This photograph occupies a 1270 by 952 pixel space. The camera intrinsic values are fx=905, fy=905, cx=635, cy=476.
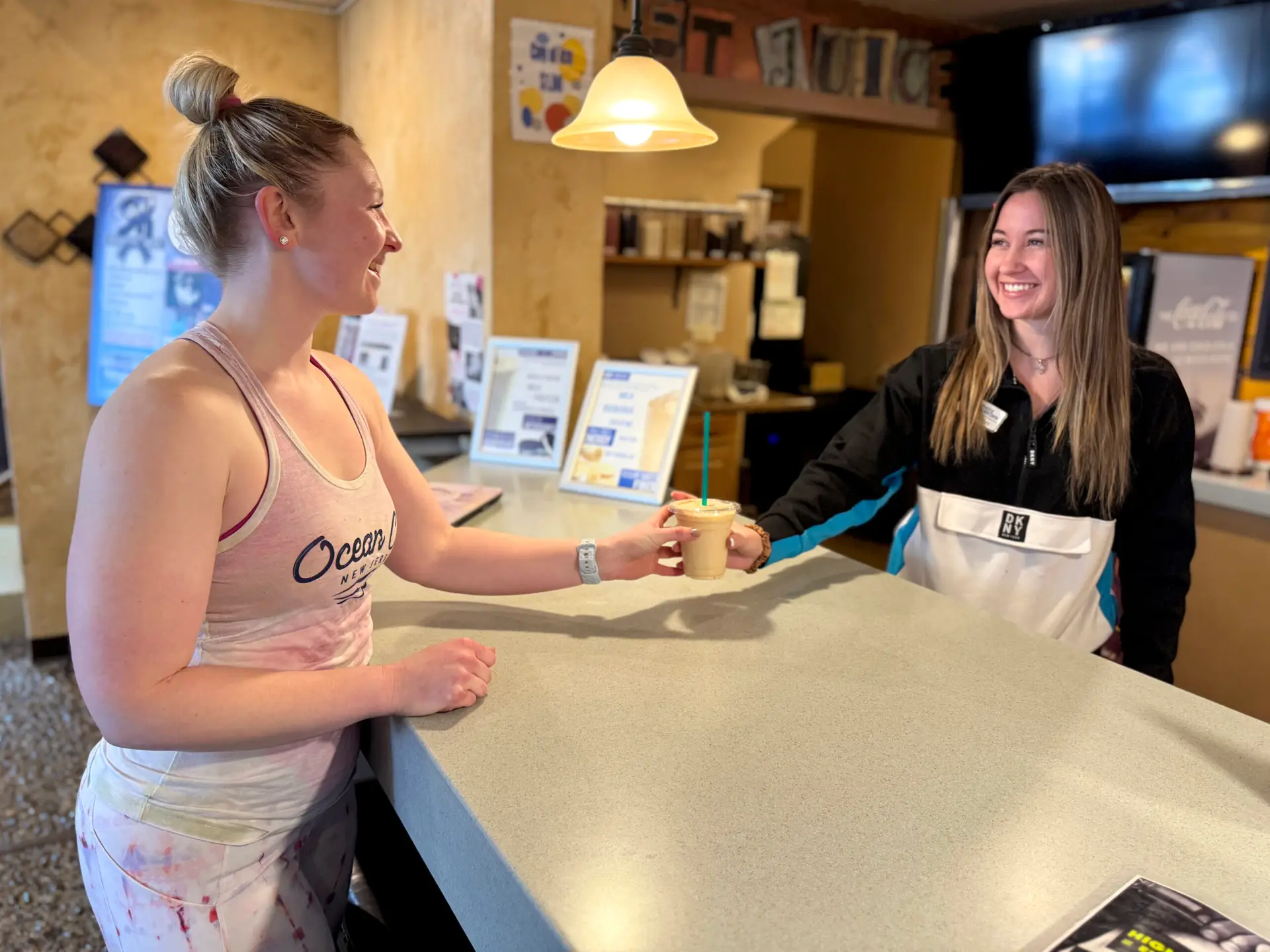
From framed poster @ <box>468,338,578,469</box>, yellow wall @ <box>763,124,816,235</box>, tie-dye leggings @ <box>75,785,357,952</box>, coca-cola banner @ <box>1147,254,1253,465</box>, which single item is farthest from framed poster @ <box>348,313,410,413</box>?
yellow wall @ <box>763,124,816,235</box>

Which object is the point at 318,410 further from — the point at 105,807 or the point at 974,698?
the point at 974,698

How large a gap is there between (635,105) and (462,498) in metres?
0.86

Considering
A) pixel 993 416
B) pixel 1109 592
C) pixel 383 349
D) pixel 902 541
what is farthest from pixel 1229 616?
pixel 383 349

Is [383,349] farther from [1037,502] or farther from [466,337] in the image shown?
[1037,502]

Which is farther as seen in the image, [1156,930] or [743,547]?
[743,547]

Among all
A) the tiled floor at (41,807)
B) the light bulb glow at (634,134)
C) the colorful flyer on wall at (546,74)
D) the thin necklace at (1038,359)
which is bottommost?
the tiled floor at (41,807)

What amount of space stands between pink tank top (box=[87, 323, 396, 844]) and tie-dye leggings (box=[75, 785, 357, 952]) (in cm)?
2

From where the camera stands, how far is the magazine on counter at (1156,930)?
2.29ft

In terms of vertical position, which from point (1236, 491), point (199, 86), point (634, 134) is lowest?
point (1236, 491)

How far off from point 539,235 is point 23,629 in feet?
9.27

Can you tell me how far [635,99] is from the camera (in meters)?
1.63

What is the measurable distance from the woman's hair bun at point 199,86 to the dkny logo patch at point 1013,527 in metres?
1.37

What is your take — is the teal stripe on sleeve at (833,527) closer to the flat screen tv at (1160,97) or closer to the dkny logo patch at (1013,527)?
the dkny logo patch at (1013,527)

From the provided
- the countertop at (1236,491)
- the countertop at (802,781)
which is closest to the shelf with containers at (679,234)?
the countertop at (1236,491)
